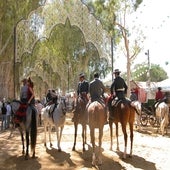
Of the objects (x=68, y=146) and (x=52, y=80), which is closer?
(x=68, y=146)

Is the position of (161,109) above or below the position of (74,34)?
below

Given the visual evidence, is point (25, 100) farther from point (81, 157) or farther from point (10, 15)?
point (10, 15)

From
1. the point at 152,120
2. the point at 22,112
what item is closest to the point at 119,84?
the point at 22,112

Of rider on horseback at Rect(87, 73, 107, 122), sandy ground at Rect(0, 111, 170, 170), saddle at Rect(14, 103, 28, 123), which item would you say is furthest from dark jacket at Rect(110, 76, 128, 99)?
saddle at Rect(14, 103, 28, 123)

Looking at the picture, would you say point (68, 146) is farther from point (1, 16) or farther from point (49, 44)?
point (49, 44)

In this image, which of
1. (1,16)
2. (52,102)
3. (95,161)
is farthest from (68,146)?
(1,16)

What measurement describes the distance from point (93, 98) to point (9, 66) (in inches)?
1245

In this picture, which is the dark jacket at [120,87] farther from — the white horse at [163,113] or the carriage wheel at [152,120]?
the carriage wheel at [152,120]

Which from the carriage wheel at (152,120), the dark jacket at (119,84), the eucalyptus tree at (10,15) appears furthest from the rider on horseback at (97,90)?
the eucalyptus tree at (10,15)

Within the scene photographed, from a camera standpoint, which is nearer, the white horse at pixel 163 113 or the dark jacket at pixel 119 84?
the dark jacket at pixel 119 84

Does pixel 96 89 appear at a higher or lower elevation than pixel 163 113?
higher

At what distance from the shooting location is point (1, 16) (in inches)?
1339

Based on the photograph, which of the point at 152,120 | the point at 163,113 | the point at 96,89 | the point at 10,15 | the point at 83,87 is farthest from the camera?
Answer: the point at 10,15

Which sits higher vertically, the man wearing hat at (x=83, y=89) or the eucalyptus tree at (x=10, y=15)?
the eucalyptus tree at (x=10, y=15)
